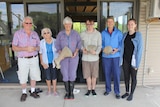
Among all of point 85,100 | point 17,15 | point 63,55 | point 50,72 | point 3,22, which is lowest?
point 85,100

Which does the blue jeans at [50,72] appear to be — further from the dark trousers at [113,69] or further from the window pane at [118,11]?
the window pane at [118,11]

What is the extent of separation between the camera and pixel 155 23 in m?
3.39

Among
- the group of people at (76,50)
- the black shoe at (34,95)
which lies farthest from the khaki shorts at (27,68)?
the black shoe at (34,95)

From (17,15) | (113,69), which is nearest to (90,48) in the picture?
(113,69)

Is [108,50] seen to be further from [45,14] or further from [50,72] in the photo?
[45,14]

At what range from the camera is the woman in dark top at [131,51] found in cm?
267

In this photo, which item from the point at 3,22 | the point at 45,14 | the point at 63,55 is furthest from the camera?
the point at 3,22

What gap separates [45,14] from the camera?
339cm

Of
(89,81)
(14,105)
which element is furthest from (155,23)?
(14,105)

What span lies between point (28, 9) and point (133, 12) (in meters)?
2.16

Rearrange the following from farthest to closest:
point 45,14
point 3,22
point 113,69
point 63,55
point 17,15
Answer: point 3,22
point 17,15
point 45,14
point 113,69
point 63,55

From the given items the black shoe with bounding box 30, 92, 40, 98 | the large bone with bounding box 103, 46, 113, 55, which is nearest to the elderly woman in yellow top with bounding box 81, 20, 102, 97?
the large bone with bounding box 103, 46, 113, 55

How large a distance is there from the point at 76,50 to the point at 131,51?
920 mm

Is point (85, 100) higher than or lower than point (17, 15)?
lower
